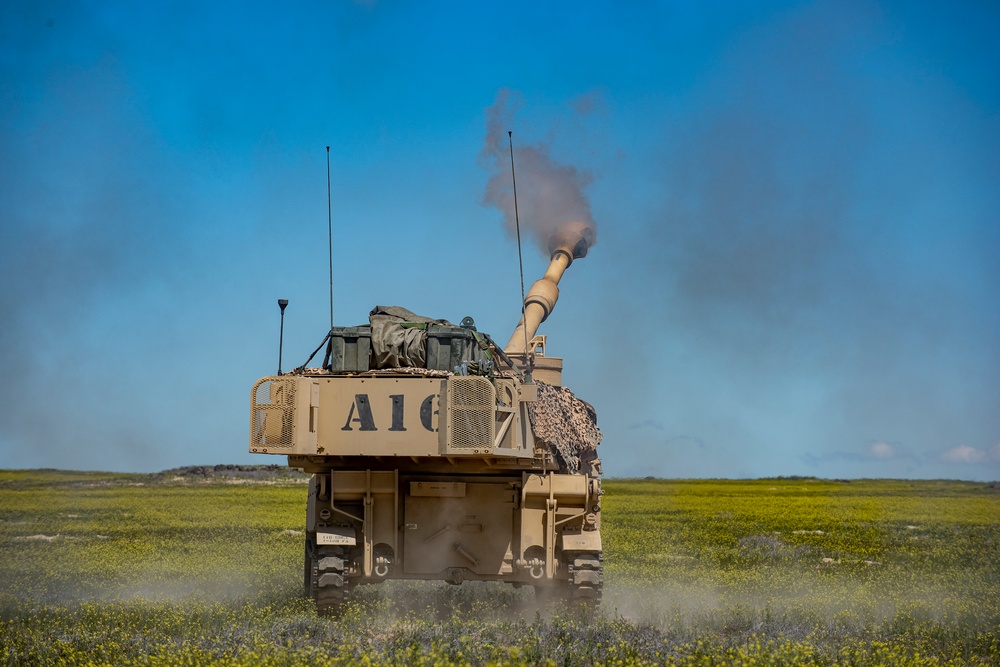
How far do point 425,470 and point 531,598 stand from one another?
3205mm

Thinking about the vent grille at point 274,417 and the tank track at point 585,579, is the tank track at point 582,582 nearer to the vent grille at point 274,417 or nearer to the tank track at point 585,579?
the tank track at point 585,579

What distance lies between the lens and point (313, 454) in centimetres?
1495

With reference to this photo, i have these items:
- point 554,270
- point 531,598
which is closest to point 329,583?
point 531,598

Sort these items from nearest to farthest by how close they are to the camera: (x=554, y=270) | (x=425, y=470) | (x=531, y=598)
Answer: (x=425, y=470) → (x=531, y=598) → (x=554, y=270)

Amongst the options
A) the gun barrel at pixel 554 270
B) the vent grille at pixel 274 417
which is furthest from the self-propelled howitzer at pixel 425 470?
the gun barrel at pixel 554 270

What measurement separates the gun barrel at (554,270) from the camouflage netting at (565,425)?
350 cm

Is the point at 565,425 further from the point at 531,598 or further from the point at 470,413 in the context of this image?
the point at 531,598

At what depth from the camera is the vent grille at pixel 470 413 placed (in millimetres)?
14555

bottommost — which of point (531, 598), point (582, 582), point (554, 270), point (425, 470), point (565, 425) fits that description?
point (531, 598)

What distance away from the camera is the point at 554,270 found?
2372 cm

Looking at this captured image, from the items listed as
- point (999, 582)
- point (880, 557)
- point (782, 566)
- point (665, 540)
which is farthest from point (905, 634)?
point (665, 540)

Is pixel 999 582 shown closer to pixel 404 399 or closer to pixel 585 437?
pixel 585 437

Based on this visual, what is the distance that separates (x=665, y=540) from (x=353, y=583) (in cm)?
1786

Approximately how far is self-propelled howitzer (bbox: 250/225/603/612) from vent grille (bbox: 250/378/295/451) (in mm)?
14
